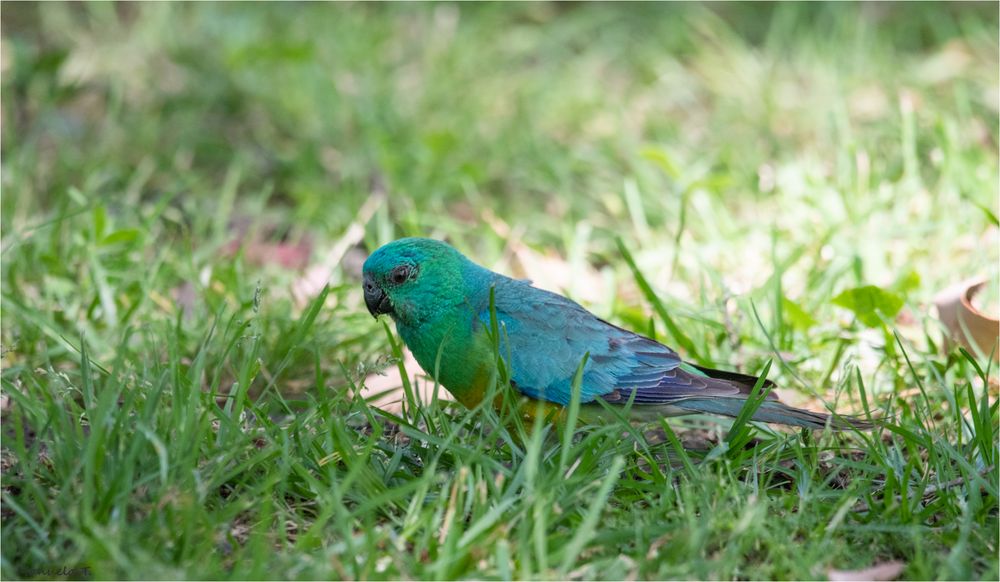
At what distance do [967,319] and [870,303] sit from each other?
0.33 meters

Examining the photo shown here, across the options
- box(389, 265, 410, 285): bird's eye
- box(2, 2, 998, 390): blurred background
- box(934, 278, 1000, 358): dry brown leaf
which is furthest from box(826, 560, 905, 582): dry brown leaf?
box(389, 265, 410, 285): bird's eye

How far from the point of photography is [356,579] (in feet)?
7.34

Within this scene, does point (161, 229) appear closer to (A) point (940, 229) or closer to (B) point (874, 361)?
(B) point (874, 361)

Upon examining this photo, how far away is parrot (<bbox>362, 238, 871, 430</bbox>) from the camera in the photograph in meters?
3.11

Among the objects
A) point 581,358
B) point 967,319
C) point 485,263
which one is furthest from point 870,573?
point 485,263

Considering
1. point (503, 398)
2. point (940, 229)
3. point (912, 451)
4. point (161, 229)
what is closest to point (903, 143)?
point (940, 229)

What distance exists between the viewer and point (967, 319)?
3.54m

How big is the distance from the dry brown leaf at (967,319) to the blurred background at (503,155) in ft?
0.56

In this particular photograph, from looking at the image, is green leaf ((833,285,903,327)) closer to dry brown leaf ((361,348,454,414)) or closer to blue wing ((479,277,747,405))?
blue wing ((479,277,747,405))

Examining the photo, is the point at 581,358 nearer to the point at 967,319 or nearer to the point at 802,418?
the point at 802,418

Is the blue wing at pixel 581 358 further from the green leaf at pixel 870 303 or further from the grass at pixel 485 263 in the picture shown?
the green leaf at pixel 870 303

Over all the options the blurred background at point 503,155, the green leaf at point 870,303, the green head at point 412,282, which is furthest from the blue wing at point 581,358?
the green leaf at point 870,303

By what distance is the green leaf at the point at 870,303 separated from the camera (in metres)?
3.70

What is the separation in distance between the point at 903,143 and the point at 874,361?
1.80m
